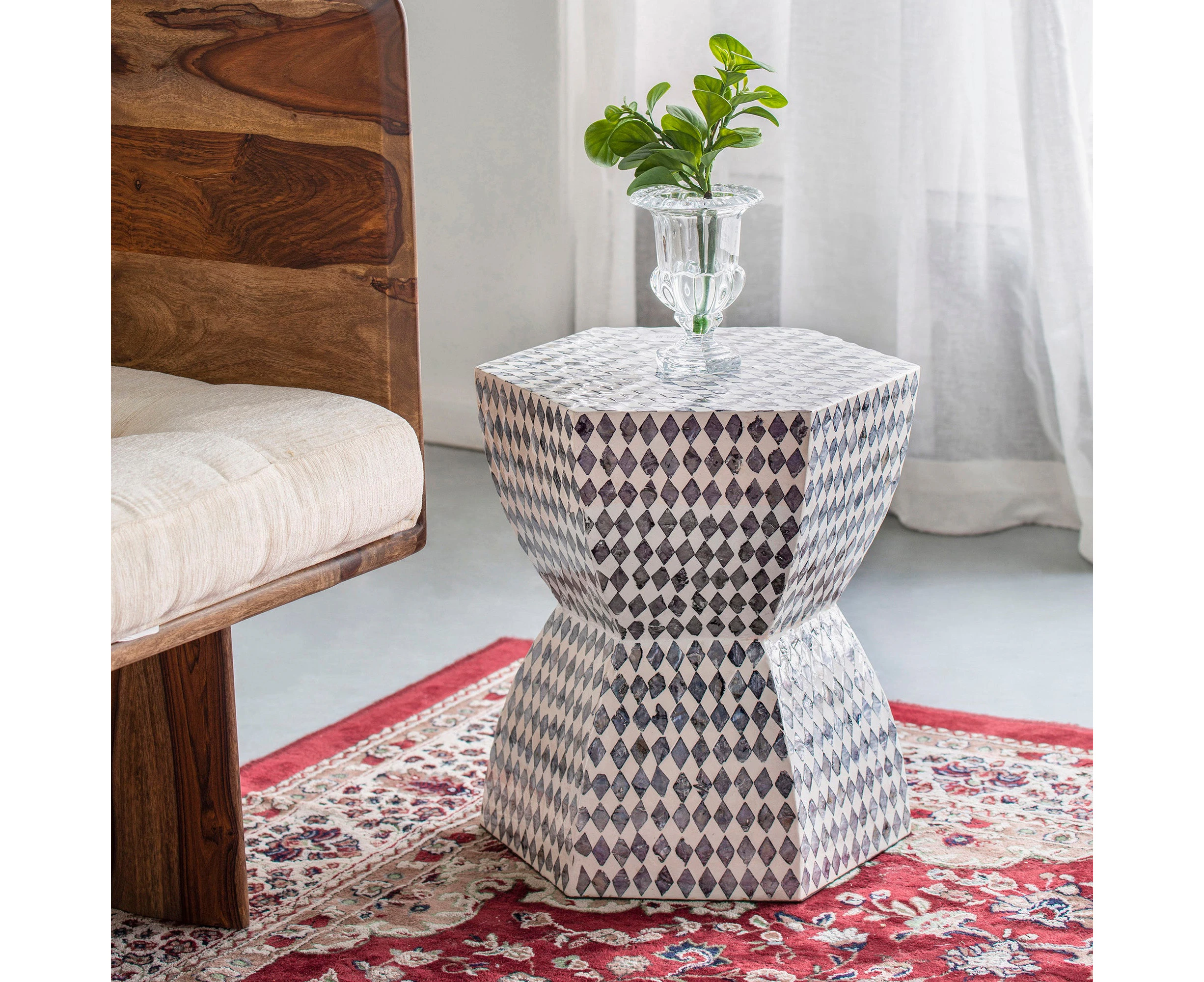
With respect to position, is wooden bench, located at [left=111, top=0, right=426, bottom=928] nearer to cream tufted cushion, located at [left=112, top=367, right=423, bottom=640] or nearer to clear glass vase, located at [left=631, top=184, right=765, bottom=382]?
cream tufted cushion, located at [left=112, top=367, right=423, bottom=640]

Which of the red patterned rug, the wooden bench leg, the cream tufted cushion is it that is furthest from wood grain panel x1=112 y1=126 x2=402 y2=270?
the red patterned rug

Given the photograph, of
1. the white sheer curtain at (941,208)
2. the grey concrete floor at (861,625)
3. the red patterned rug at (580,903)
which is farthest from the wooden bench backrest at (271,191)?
the white sheer curtain at (941,208)

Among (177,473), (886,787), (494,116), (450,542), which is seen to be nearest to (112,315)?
(177,473)

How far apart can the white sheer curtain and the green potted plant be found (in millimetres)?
1157

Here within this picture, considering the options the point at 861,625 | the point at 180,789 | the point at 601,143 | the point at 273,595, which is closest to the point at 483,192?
the point at 861,625

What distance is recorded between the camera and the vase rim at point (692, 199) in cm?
116

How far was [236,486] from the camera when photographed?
0.86 metres

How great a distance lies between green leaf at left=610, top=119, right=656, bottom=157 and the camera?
1204mm

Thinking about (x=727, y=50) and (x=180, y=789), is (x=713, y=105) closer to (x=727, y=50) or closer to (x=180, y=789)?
(x=727, y=50)

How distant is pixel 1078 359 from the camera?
2203 mm

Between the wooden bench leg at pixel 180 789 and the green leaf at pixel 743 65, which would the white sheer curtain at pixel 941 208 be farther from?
the wooden bench leg at pixel 180 789

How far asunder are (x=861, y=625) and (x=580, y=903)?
86 cm
